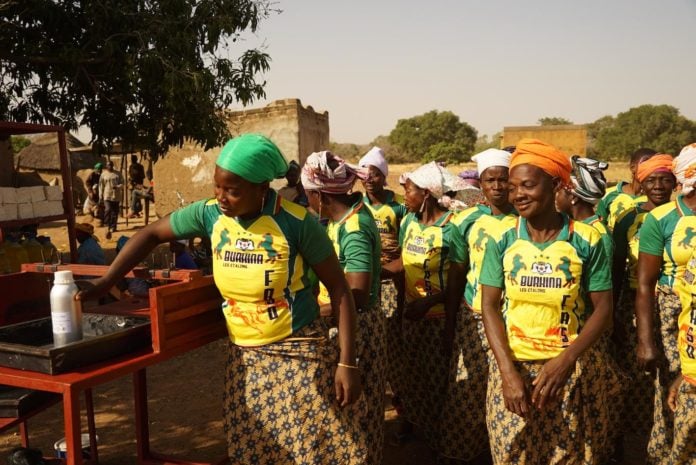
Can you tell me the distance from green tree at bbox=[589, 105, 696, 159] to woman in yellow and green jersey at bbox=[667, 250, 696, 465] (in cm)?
4204

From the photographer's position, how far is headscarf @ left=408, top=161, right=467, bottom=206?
12.6 feet

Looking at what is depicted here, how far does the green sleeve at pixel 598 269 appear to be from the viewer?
2473 mm

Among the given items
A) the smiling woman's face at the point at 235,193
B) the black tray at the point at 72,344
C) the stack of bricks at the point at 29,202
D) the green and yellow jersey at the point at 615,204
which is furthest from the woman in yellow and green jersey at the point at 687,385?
the stack of bricks at the point at 29,202

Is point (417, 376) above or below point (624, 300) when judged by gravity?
below

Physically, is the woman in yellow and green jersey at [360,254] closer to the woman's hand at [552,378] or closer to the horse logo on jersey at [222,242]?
the horse logo on jersey at [222,242]

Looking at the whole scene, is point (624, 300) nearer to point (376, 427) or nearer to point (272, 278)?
point (376, 427)

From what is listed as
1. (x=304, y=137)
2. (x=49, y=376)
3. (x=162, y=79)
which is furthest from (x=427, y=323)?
(x=304, y=137)

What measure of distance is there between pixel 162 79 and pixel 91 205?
33.8 ft

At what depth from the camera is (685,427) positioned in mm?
2514

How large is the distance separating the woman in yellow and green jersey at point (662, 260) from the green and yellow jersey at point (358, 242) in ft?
4.53

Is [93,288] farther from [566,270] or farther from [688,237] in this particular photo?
[688,237]

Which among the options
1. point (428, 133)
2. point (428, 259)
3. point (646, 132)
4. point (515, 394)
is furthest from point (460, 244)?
point (428, 133)

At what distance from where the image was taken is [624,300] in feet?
13.2

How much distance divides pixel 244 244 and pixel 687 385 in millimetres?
2009
